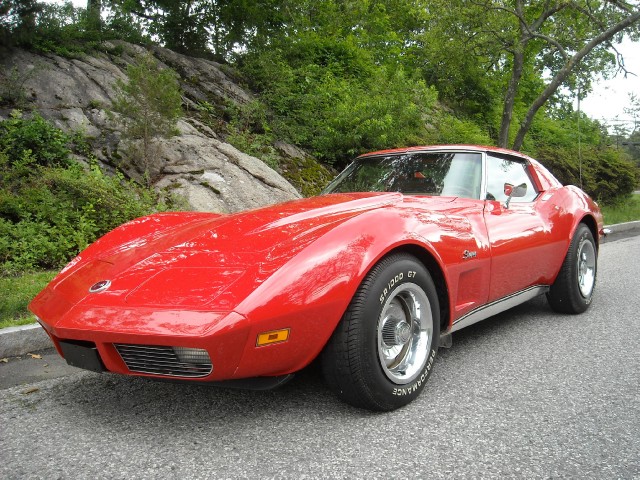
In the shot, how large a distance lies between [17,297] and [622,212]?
41.5 feet

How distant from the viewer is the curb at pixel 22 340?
3.22 meters

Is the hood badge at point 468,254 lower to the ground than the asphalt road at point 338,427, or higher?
higher

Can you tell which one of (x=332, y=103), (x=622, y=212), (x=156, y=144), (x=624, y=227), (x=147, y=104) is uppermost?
(x=332, y=103)

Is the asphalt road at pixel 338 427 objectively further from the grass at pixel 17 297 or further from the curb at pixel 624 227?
the curb at pixel 624 227

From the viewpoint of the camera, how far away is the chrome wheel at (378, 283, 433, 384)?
95.2 inches

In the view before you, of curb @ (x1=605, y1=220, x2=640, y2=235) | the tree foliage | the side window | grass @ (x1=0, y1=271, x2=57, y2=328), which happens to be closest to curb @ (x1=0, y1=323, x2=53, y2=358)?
grass @ (x1=0, y1=271, x2=57, y2=328)

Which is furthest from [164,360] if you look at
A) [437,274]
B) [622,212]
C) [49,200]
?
[622,212]

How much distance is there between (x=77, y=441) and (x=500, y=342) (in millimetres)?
Answer: 2456

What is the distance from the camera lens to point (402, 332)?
2455 mm

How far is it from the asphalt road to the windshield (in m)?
1.02

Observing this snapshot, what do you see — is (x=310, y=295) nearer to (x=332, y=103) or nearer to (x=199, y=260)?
(x=199, y=260)

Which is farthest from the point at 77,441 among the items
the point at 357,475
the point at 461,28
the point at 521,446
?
the point at 461,28

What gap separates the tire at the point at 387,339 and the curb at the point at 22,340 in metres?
2.06

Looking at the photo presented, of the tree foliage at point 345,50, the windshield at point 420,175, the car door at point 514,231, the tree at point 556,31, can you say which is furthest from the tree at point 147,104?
the tree at point 556,31
